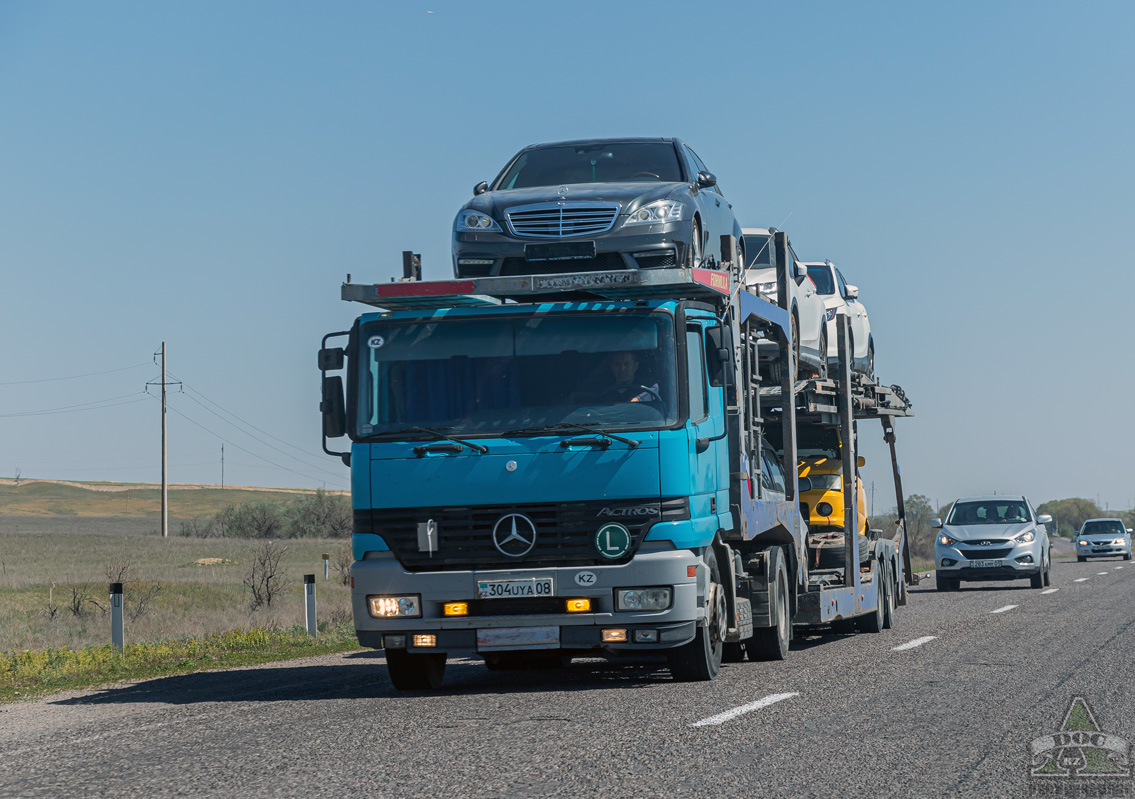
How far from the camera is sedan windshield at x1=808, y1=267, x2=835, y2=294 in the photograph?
656 inches

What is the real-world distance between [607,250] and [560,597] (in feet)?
8.88

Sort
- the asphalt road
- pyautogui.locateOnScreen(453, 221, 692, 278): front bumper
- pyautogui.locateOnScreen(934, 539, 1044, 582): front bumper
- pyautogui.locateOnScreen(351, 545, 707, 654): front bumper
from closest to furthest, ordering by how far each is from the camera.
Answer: the asphalt road → pyautogui.locateOnScreen(351, 545, 707, 654): front bumper → pyautogui.locateOnScreen(453, 221, 692, 278): front bumper → pyautogui.locateOnScreen(934, 539, 1044, 582): front bumper

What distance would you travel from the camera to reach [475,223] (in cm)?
1134

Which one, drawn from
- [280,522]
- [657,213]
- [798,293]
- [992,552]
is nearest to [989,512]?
[992,552]

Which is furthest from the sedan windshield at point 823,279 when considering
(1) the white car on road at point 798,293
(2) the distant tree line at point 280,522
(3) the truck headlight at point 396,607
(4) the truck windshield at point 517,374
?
(2) the distant tree line at point 280,522

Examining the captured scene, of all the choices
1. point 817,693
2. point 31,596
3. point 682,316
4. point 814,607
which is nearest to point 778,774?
point 817,693

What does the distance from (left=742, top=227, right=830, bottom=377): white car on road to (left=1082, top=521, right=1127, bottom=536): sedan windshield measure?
35.6 m

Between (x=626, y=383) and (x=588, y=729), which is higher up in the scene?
(x=626, y=383)

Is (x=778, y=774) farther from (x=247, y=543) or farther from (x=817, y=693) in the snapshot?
(x=247, y=543)

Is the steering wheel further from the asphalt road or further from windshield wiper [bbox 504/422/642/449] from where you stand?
the asphalt road

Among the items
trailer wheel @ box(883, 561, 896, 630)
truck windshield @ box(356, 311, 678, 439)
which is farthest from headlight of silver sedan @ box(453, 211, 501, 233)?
trailer wheel @ box(883, 561, 896, 630)

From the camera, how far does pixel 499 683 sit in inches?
468

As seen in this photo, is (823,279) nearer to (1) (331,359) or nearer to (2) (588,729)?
(1) (331,359)

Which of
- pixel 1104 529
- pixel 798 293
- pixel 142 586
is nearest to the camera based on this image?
pixel 798 293
